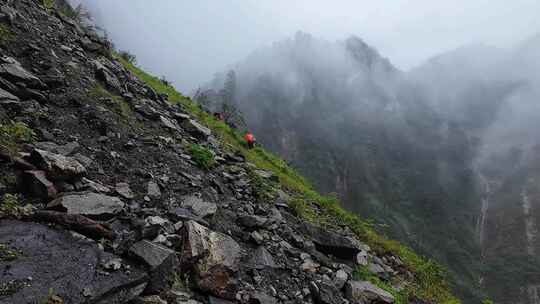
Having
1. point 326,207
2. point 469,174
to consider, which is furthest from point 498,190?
point 326,207

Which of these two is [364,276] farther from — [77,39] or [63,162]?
[77,39]

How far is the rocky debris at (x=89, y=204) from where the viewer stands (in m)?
4.79

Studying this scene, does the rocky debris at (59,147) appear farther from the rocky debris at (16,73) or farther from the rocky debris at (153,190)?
the rocky debris at (16,73)

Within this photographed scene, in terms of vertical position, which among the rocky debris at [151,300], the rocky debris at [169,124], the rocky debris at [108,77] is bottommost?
the rocky debris at [151,300]

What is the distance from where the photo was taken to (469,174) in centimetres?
19825

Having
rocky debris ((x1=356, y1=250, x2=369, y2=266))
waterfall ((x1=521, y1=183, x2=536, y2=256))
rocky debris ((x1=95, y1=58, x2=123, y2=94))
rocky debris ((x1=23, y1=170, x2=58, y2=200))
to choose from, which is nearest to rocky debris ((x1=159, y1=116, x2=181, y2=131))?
rocky debris ((x1=95, y1=58, x2=123, y2=94))

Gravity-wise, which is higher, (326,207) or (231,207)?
(326,207)

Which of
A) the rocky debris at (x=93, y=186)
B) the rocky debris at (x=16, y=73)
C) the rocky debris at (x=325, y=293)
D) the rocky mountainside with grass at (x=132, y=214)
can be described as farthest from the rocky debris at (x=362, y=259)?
the rocky debris at (x=16, y=73)

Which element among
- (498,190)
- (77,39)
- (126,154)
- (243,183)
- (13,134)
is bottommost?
(13,134)

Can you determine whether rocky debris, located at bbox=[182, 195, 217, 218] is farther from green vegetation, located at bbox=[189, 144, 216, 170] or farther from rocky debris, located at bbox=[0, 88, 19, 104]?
rocky debris, located at bbox=[0, 88, 19, 104]

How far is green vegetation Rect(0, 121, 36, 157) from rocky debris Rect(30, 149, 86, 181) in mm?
367

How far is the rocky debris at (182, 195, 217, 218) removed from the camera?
21.0ft

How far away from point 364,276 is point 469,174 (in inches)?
8905

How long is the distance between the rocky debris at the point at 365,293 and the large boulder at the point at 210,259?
2.54 meters
